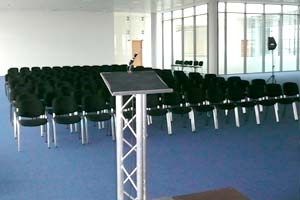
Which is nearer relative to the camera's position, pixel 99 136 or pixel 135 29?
pixel 99 136

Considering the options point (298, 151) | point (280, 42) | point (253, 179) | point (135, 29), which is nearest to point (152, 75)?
point (253, 179)

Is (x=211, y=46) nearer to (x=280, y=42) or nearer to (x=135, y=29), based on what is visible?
(x=280, y=42)

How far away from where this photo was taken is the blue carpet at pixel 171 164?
177 inches

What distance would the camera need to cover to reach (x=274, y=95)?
8.77 m

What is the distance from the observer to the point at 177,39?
21.1 meters

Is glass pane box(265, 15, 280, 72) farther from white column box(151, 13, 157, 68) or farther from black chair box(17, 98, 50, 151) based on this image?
black chair box(17, 98, 50, 151)

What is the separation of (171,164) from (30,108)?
279 cm

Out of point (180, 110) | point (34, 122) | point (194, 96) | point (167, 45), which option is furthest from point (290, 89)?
point (167, 45)

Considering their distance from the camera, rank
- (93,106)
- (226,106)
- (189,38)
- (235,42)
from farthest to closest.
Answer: (189,38)
(235,42)
(226,106)
(93,106)

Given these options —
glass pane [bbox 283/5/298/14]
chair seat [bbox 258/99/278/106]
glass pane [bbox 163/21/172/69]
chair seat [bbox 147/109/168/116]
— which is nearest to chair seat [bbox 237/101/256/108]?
chair seat [bbox 258/99/278/106]

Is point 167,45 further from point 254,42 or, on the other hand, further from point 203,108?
point 203,108

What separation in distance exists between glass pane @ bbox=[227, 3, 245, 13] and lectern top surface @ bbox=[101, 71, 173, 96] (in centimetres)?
1559

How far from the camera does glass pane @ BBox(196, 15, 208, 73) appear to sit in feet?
60.2

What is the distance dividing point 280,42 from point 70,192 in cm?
1769
